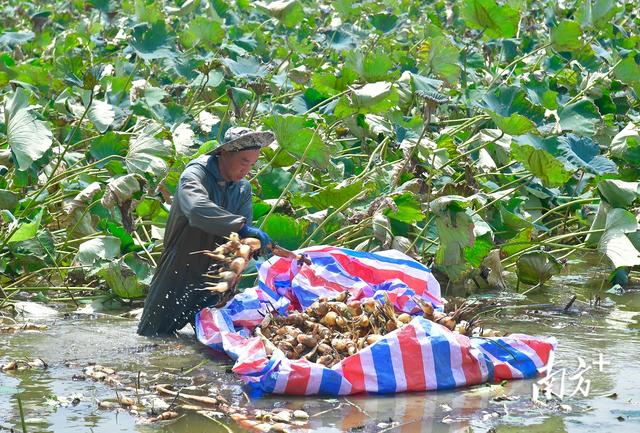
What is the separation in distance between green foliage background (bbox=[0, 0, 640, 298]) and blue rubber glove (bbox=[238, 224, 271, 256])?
0.76 metres

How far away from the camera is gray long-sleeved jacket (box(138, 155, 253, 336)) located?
487cm

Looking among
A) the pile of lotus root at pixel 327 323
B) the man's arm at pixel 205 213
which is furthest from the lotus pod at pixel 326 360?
the man's arm at pixel 205 213

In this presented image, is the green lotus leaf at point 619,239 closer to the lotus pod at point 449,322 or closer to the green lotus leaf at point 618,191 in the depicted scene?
the green lotus leaf at point 618,191

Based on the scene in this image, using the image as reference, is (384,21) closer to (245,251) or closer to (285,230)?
(285,230)

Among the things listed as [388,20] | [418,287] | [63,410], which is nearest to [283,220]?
[418,287]

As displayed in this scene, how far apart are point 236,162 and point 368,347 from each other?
108 centimetres

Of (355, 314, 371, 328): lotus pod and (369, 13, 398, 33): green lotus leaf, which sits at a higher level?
(369, 13, 398, 33): green lotus leaf

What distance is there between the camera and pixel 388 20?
A: 1026cm

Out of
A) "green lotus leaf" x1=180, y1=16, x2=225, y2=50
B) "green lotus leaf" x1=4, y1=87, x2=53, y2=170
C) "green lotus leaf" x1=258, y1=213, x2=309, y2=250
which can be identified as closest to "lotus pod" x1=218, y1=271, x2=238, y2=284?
"green lotus leaf" x1=258, y1=213, x2=309, y2=250

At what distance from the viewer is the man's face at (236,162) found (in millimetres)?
4879

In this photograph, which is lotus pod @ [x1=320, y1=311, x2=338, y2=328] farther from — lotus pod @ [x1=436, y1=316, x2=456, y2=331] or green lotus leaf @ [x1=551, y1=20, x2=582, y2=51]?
green lotus leaf @ [x1=551, y1=20, x2=582, y2=51]

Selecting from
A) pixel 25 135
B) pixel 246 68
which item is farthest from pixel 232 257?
pixel 246 68

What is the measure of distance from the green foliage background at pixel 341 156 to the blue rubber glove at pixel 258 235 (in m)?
0.76

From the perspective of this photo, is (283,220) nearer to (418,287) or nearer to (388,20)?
(418,287)
